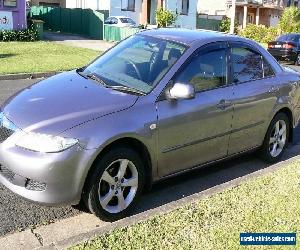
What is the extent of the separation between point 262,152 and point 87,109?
9.87ft

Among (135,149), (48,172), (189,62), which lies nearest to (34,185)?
(48,172)

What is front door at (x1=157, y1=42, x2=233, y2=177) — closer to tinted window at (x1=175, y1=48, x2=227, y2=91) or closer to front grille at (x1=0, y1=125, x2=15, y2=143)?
tinted window at (x1=175, y1=48, x2=227, y2=91)

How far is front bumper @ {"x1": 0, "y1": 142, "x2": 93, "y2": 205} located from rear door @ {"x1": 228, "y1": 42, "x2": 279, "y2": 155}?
7.11ft

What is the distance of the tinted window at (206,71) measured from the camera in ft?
15.8

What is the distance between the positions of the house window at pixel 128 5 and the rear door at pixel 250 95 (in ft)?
106

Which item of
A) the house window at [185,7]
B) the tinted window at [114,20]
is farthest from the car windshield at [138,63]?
the house window at [185,7]

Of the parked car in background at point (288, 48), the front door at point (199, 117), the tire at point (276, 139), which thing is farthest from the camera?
the parked car in background at point (288, 48)

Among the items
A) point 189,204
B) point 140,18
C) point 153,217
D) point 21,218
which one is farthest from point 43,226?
point 140,18

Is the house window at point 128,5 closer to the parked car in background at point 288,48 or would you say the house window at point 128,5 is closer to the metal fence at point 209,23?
the metal fence at point 209,23

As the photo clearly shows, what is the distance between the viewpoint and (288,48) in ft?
68.4

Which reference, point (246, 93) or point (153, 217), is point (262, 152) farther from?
point (153, 217)

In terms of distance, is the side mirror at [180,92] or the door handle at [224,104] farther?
the door handle at [224,104]

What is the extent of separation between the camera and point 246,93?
5406 mm

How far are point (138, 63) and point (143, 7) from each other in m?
34.8
